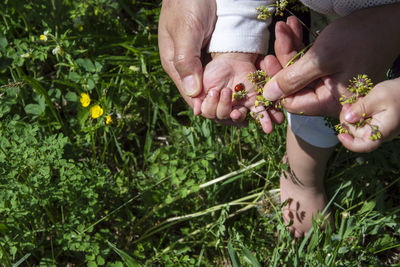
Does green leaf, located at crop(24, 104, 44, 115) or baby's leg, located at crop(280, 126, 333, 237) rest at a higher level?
green leaf, located at crop(24, 104, 44, 115)

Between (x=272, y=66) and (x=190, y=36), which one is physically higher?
(x=190, y=36)

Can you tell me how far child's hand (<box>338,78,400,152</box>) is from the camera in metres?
1.28

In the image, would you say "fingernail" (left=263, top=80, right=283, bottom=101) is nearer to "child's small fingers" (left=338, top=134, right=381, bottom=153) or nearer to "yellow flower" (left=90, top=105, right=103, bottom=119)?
"child's small fingers" (left=338, top=134, right=381, bottom=153)

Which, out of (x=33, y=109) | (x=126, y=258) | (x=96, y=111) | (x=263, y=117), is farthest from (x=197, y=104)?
(x=33, y=109)

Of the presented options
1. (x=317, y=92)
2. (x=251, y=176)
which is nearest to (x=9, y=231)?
(x=251, y=176)

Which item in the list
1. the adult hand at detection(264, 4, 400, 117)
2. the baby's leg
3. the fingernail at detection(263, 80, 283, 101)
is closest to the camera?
the adult hand at detection(264, 4, 400, 117)

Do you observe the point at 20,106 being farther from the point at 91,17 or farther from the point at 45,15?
the point at 91,17

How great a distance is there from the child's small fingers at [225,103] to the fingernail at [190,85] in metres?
0.14

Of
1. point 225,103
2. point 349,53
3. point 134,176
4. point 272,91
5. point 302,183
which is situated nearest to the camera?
point 349,53

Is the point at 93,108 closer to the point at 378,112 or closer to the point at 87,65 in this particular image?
the point at 87,65

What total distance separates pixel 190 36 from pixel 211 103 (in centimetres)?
31

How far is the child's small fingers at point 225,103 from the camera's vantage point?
1.64m

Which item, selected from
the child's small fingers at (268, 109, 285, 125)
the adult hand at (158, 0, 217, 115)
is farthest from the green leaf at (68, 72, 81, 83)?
the child's small fingers at (268, 109, 285, 125)

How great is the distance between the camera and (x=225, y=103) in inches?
64.8
